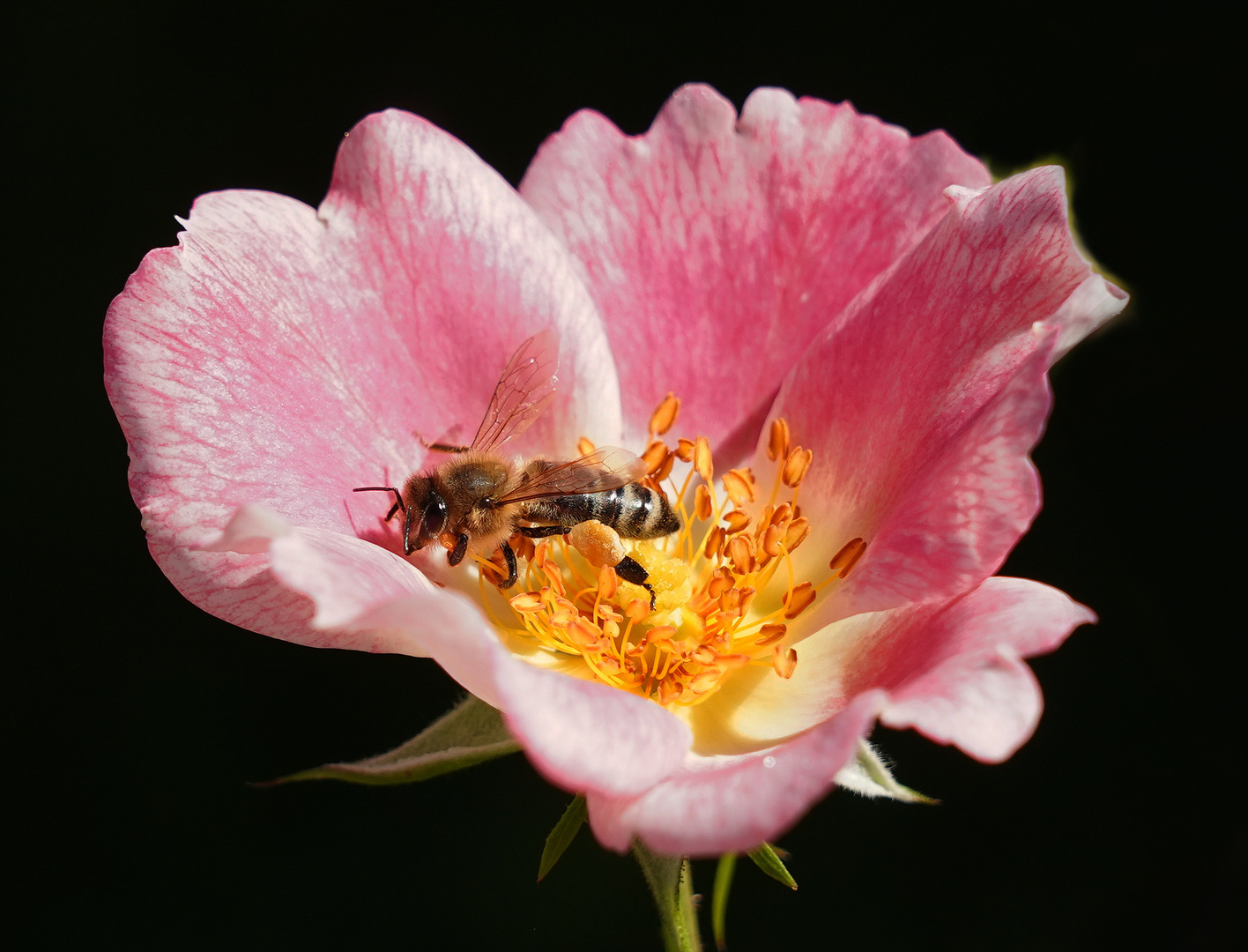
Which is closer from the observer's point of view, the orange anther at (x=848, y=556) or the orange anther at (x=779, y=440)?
the orange anther at (x=848, y=556)

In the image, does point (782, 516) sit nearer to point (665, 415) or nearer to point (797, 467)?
point (797, 467)

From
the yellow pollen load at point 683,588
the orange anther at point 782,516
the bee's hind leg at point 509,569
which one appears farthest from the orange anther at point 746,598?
the bee's hind leg at point 509,569

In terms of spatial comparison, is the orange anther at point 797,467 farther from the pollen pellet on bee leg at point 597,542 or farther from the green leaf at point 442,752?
the green leaf at point 442,752

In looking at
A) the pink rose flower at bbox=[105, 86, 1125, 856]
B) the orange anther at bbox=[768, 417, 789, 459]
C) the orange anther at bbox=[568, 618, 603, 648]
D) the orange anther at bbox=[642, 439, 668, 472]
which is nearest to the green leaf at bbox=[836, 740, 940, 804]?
the pink rose flower at bbox=[105, 86, 1125, 856]

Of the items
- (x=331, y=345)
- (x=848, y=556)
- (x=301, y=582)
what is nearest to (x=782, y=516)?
(x=848, y=556)

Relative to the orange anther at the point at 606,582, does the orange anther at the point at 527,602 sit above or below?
below

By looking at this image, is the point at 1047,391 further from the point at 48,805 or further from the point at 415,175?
the point at 48,805
